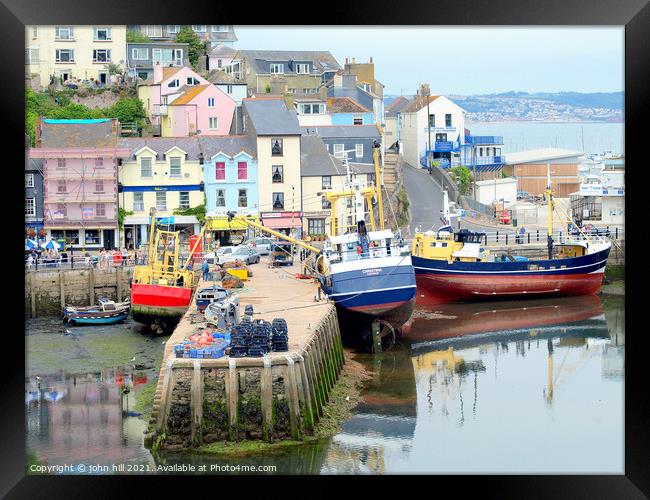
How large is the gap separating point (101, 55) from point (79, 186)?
53.4ft

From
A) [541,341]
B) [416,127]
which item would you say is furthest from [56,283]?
[416,127]

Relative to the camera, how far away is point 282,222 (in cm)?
4697

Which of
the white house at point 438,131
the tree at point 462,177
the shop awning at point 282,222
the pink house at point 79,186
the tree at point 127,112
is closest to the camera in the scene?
the pink house at point 79,186

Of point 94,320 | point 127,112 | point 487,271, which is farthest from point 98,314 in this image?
point 127,112

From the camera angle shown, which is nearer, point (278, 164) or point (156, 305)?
point (156, 305)

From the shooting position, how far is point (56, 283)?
39.1 meters

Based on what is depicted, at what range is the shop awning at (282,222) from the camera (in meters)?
46.6

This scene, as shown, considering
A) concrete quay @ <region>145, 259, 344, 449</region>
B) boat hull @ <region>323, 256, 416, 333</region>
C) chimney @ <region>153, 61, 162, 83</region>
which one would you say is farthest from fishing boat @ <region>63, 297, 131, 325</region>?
chimney @ <region>153, 61, 162, 83</region>

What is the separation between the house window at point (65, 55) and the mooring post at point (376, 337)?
32.5 metres

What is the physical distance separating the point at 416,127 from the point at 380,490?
50.9m

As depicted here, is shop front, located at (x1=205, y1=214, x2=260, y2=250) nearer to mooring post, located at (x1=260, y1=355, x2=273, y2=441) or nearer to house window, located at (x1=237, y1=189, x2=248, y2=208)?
house window, located at (x1=237, y1=189, x2=248, y2=208)

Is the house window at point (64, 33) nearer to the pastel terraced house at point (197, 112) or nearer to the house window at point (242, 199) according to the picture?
the pastel terraced house at point (197, 112)

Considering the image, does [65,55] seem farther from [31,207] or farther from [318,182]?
[318,182]
